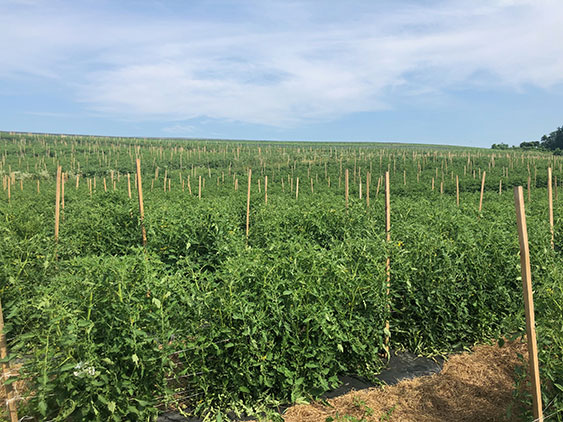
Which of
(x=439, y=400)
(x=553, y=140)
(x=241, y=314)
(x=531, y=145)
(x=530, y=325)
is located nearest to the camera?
(x=530, y=325)

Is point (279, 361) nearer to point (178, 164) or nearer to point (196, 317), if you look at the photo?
point (196, 317)

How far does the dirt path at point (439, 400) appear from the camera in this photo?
160 inches

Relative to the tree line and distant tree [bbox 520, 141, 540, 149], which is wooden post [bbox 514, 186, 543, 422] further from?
distant tree [bbox 520, 141, 540, 149]

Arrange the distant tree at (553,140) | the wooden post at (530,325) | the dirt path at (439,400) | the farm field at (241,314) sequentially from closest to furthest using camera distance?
the wooden post at (530,325), the farm field at (241,314), the dirt path at (439,400), the distant tree at (553,140)

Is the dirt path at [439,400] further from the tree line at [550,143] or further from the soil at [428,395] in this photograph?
the tree line at [550,143]

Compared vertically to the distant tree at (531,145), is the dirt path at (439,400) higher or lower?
lower

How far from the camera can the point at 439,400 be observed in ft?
14.5

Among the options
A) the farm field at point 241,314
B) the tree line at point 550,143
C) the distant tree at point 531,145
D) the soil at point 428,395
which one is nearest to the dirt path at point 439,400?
the soil at point 428,395

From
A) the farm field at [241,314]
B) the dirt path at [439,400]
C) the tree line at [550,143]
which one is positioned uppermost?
the tree line at [550,143]

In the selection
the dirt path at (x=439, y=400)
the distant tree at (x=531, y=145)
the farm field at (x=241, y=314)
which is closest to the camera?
the farm field at (x=241, y=314)

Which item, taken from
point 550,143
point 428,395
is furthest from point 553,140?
point 428,395

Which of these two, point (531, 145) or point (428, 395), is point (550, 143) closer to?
point (531, 145)

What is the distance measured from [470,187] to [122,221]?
29.9 m

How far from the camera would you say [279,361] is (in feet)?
13.3
